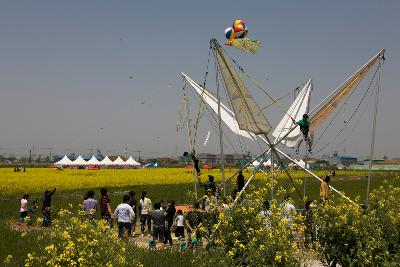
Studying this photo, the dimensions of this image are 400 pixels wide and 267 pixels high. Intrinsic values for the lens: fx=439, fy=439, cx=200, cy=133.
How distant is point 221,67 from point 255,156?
242 inches

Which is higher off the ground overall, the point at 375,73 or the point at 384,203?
the point at 375,73

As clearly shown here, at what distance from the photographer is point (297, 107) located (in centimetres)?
2273

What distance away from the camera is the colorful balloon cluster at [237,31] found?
48.0 ft

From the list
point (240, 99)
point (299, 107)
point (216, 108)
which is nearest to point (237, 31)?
point (240, 99)

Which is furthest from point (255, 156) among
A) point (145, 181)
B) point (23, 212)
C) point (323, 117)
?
point (145, 181)

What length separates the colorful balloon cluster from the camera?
1464cm

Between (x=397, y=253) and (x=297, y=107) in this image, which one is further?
(x=297, y=107)

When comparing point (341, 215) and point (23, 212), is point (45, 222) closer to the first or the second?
point (23, 212)

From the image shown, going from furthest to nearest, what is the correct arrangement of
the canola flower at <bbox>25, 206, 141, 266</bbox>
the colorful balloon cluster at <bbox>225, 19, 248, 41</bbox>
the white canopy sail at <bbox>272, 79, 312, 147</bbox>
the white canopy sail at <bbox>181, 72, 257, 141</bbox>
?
1. the white canopy sail at <bbox>272, 79, 312, 147</bbox>
2. the white canopy sail at <bbox>181, 72, 257, 141</bbox>
3. the colorful balloon cluster at <bbox>225, 19, 248, 41</bbox>
4. the canola flower at <bbox>25, 206, 141, 266</bbox>

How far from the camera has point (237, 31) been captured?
1470cm

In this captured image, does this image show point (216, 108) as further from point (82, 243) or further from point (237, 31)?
point (82, 243)

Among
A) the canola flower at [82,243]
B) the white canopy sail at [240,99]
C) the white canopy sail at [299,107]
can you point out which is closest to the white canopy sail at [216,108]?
the white canopy sail at [299,107]

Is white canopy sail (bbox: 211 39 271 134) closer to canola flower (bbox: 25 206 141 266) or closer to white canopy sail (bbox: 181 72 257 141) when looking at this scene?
white canopy sail (bbox: 181 72 257 141)

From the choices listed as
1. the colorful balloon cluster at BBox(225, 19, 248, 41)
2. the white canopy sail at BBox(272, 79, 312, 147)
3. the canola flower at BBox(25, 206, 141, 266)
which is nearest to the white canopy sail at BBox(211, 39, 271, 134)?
the colorful balloon cluster at BBox(225, 19, 248, 41)
